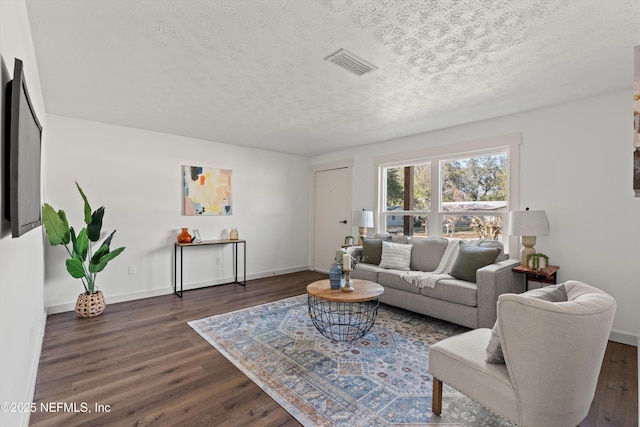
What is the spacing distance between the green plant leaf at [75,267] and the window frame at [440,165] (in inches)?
154

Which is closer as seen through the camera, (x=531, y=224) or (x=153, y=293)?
(x=531, y=224)

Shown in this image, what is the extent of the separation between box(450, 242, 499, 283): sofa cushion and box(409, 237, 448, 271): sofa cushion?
45 cm

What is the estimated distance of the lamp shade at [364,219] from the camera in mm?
4777

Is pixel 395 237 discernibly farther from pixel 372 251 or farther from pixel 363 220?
pixel 363 220

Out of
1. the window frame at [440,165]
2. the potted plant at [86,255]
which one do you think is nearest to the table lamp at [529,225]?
the window frame at [440,165]

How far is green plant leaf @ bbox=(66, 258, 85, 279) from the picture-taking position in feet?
10.5

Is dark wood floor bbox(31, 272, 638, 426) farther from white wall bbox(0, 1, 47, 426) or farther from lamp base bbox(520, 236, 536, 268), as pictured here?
lamp base bbox(520, 236, 536, 268)

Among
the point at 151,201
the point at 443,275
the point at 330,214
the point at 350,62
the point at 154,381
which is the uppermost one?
the point at 350,62

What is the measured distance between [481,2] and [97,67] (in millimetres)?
2775

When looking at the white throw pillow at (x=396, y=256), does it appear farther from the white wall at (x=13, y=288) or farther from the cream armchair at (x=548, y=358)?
the white wall at (x=13, y=288)

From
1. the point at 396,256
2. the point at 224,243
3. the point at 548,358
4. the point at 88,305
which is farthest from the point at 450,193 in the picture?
the point at 88,305

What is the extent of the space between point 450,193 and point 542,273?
1577 millimetres

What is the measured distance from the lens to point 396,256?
400cm

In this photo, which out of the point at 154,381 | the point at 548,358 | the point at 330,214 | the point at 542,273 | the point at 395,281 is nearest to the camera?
the point at 548,358
